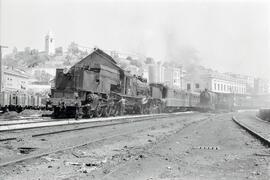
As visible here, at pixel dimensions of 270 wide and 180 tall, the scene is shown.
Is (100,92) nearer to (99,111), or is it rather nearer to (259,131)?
(99,111)

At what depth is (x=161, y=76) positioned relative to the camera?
120 m


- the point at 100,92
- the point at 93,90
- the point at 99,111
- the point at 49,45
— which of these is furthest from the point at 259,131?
the point at 49,45

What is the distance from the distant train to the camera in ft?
82.2

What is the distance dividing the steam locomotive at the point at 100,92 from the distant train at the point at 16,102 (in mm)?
4772

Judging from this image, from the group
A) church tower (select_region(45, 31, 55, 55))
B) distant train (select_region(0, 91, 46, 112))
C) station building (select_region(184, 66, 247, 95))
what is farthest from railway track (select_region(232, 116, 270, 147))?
church tower (select_region(45, 31, 55, 55))

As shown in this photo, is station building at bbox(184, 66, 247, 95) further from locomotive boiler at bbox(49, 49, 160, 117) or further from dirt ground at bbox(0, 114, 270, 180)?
dirt ground at bbox(0, 114, 270, 180)

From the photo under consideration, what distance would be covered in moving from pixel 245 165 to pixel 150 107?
2776cm

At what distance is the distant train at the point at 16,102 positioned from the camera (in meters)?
25.1

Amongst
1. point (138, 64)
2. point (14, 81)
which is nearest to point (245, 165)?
point (14, 81)

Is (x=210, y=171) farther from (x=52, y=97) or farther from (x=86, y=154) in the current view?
(x=52, y=97)

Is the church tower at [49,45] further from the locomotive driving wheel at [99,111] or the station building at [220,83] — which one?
the locomotive driving wheel at [99,111]

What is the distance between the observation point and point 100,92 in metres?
23.8

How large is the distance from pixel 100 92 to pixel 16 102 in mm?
7070

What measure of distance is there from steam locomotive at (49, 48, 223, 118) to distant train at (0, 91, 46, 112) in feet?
15.7
